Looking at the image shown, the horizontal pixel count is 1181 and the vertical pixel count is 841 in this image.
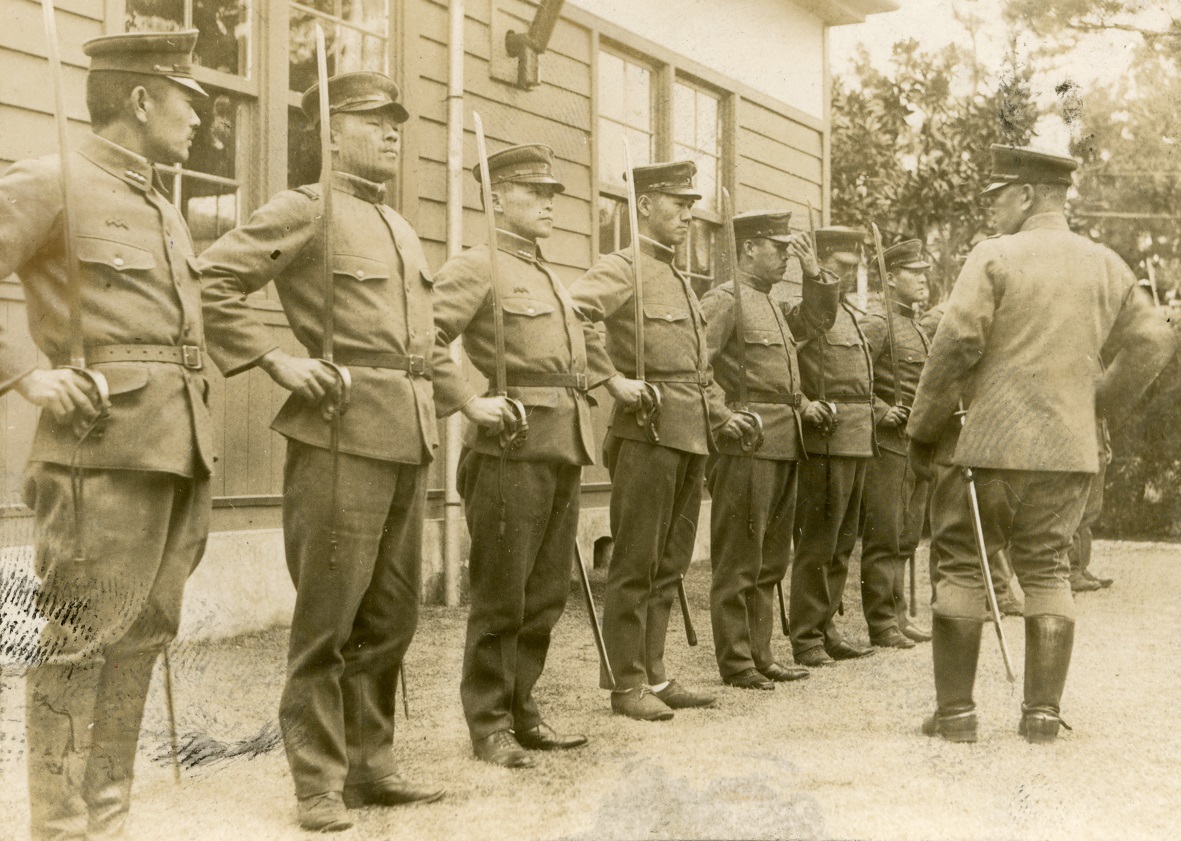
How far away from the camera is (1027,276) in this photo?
3.99 meters

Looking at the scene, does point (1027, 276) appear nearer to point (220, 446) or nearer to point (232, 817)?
point (232, 817)

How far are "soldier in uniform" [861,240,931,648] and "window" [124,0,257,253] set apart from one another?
10.3 ft

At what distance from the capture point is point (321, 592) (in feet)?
9.77

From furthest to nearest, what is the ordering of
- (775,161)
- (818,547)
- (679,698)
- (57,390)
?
(775,161), (818,547), (679,698), (57,390)

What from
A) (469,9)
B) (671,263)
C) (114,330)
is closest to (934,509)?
(671,263)

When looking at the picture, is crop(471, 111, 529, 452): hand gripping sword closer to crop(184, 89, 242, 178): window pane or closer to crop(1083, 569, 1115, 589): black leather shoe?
crop(184, 89, 242, 178): window pane

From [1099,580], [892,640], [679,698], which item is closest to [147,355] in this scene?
[679,698]

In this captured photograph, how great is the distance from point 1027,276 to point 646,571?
167 centimetres

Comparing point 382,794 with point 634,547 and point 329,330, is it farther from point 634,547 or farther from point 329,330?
point 634,547

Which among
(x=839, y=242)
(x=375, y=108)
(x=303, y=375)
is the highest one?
(x=839, y=242)

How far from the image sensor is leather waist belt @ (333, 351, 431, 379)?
3.11m

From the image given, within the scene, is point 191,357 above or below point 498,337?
below

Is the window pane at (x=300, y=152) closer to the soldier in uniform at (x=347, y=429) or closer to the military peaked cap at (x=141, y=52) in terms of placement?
the soldier in uniform at (x=347, y=429)

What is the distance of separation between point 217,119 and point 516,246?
1901 millimetres
